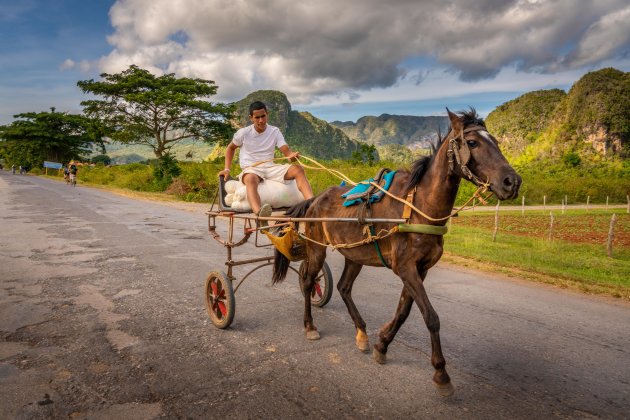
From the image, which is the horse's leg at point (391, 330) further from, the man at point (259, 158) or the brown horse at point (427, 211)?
the man at point (259, 158)

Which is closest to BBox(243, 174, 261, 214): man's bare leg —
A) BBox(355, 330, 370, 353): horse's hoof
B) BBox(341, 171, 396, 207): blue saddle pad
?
BBox(341, 171, 396, 207): blue saddle pad

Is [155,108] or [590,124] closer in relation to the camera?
[155,108]

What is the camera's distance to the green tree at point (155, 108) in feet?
104

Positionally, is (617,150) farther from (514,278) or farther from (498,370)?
(498,370)

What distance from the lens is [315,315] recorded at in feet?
16.0

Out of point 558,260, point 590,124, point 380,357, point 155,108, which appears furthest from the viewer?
point 590,124

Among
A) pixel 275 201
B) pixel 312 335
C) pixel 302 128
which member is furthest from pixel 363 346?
pixel 302 128

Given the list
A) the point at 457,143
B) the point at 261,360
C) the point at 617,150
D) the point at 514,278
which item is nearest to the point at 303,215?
the point at 261,360

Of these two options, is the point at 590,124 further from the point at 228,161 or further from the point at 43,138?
the point at 43,138

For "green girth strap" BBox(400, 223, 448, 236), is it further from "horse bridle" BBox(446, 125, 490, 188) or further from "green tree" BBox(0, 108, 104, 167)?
"green tree" BBox(0, 108, 104, 167)

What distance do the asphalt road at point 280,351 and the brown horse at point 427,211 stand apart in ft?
1.04

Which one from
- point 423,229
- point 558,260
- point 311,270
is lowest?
point 558,260

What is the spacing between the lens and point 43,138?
54688mm

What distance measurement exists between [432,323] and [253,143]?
126 inches
